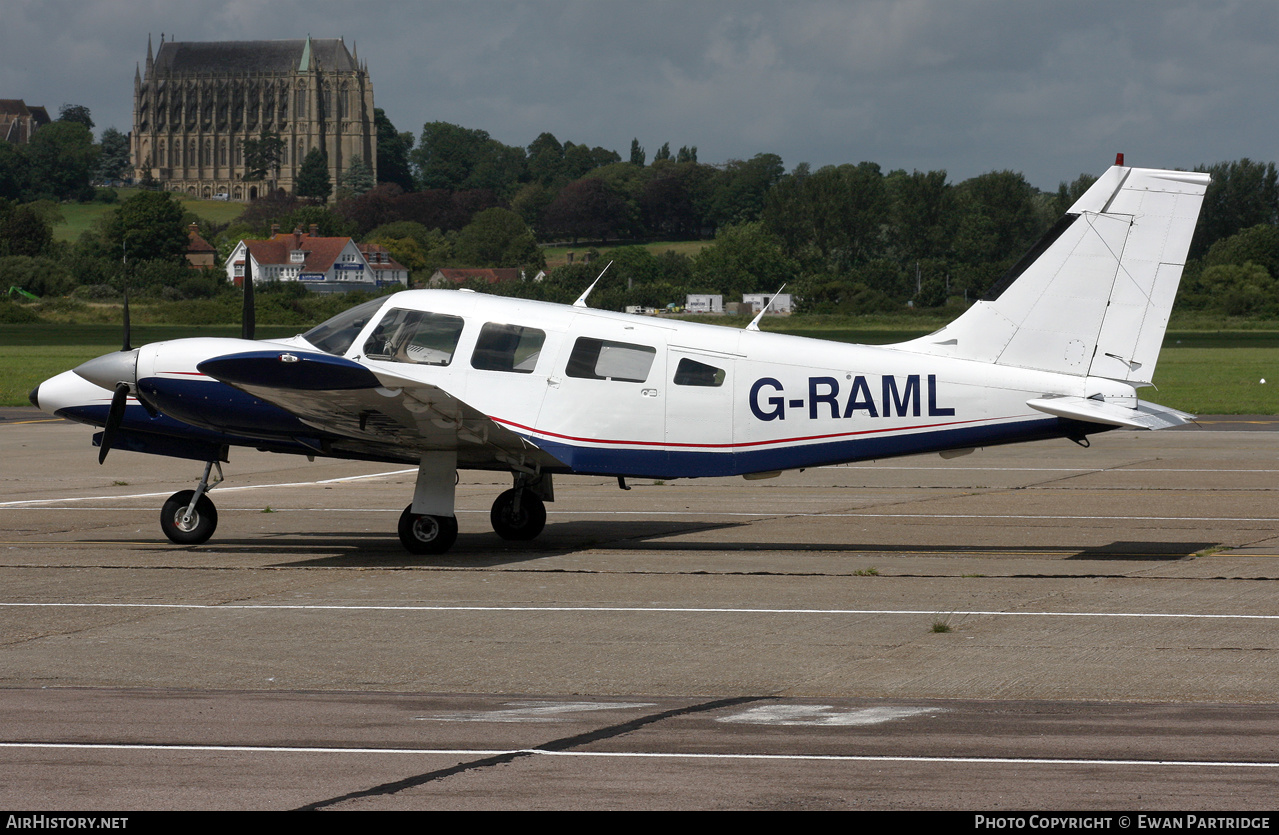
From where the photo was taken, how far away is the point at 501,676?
9.01 metres

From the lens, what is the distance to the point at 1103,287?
540 inches

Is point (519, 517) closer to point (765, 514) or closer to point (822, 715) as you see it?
point (765, 514)

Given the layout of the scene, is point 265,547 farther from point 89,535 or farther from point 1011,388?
point 1011,388

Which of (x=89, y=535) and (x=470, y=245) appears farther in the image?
(x=470, y=245)

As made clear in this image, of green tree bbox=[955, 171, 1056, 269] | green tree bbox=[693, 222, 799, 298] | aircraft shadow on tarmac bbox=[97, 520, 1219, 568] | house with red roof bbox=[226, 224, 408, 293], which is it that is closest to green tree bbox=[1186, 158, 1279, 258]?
green tree bbox=[955, 171, 1056, 269]

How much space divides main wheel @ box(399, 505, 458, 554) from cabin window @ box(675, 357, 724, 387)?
9.30 ft

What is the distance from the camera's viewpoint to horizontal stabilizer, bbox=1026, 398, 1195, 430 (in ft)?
42.4

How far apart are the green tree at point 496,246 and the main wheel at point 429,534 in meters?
127

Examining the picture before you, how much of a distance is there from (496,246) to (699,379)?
452 feet

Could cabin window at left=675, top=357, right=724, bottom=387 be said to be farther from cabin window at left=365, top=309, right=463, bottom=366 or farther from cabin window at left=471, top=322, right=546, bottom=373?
cabin window at left=365, top=309, right=463, bottom=366

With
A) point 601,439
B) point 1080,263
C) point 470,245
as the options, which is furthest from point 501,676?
point 470,245

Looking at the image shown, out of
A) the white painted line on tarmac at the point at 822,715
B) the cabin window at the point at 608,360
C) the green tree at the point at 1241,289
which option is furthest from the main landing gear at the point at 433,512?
the green tree at the point at 1241,289

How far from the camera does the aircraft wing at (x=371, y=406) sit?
1221 cm
